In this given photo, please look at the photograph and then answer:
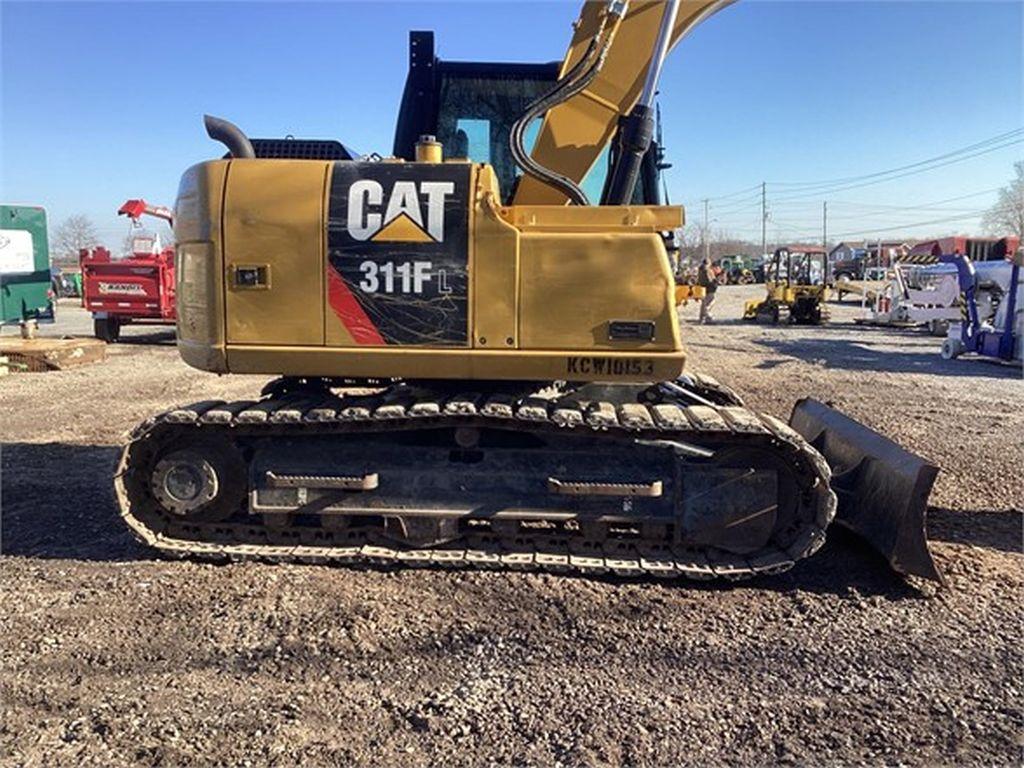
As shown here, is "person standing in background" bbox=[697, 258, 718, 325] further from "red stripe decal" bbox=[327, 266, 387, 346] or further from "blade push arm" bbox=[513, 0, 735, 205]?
"red stripe decal" bbox=[327, 266, 387, 346]

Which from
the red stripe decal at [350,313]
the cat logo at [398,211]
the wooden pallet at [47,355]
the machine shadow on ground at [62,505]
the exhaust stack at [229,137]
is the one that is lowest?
the machine shadow on ground at [62,505]

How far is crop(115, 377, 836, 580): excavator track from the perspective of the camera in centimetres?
418

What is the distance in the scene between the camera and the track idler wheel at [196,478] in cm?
439

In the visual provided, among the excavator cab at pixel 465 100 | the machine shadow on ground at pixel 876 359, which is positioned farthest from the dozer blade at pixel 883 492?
the machine shadow on ground at pixel 876 359

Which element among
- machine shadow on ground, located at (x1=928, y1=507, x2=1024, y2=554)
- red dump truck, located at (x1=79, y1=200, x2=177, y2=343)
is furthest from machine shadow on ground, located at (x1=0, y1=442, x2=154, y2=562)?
red dump truck, located at (x1=79, y1=200, x2=177, y2=343)

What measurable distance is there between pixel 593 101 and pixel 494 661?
3.36m

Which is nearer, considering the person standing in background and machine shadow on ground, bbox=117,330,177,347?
machine shadow on ground, bbox=117,330,177,347

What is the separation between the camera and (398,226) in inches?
163

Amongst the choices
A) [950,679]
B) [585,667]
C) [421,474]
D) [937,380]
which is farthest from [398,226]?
[937,380]

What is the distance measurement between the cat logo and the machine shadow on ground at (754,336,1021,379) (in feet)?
36.4

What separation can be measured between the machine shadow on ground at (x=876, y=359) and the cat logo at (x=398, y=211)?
36.4 feet

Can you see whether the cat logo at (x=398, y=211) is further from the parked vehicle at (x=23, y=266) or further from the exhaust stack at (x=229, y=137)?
the parked vehicle at (x=23, y=266)

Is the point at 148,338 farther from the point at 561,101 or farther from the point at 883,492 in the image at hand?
the point at 883,492

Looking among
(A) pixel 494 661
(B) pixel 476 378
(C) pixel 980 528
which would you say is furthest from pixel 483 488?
(C) pixel 980 528
